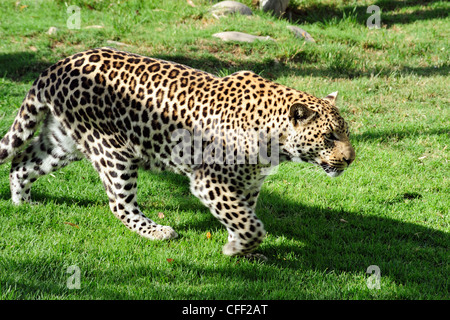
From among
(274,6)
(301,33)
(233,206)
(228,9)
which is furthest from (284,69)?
(233,206)

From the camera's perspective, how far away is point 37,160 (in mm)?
5773

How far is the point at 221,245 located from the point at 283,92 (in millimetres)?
1678

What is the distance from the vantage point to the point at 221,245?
534 cm

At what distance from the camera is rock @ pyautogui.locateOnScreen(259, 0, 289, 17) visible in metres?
14.0

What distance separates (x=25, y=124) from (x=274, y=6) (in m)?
9.91

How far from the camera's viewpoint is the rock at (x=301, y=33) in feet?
39.8

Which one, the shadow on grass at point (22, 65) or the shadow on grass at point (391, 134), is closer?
the shadow on grass at point (391, 134)

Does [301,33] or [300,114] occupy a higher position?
[300,114]

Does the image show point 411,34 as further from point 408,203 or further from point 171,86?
point 171,86

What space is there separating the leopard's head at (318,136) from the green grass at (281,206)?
41.6 inches

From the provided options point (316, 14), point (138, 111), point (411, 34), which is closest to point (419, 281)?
point (138, 111)

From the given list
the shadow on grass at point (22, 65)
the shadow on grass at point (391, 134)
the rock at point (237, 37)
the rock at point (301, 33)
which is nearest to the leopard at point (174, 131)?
the shadow on grass at point (391, 134)

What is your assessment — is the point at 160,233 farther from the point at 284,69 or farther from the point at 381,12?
the point at 381,12

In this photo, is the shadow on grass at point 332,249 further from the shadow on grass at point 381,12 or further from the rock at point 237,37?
the shadow on grass at point 381,12
